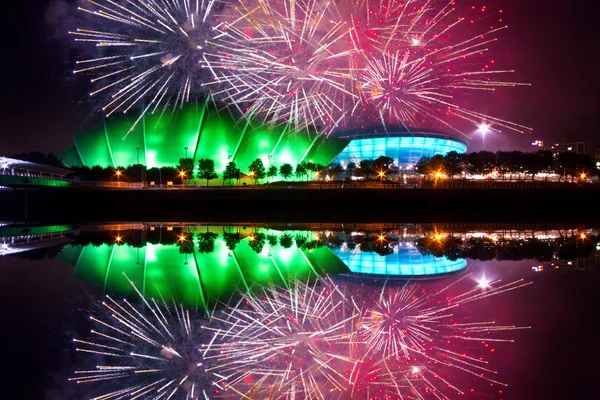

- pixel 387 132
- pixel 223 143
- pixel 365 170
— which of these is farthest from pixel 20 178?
pixel 387 132

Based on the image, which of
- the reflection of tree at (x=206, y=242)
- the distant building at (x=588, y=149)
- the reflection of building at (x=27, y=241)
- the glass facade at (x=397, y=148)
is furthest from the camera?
the distant building at (x=588, y=149)

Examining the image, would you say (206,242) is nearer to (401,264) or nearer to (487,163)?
(401,264)

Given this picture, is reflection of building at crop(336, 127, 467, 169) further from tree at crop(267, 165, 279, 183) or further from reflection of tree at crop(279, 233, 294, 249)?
reflection of tree at crop(279, 233, 294, 249)

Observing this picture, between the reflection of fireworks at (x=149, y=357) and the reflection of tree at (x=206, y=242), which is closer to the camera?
the reflection of fireworks at (x=149, y=357)

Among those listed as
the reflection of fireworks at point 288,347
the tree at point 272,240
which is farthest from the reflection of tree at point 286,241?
the reflection of fireworks at point 288,347

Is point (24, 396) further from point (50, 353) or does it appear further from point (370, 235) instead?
point (370, 235)

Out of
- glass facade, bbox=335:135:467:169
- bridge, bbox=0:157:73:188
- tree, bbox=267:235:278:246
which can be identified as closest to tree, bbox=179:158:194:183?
bridge, bbox=0:157:73:188

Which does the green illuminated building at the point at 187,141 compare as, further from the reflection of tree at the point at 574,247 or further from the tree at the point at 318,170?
the reflection of tree at the point at 574,247

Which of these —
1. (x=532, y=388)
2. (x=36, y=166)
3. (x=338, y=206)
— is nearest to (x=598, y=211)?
(x=338, y=206)
